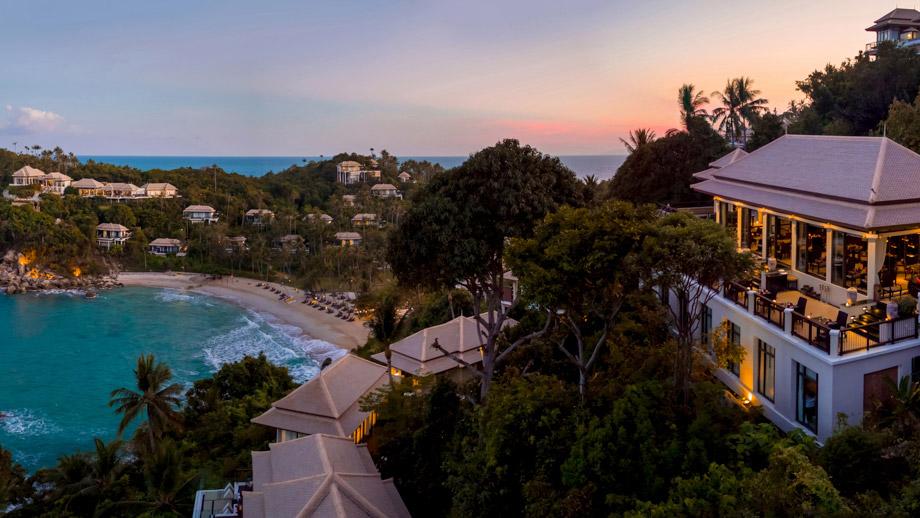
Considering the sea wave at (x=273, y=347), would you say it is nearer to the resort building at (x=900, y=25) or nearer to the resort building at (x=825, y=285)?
the resort building at (x=825, y=285)

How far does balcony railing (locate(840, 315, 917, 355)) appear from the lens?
384 inches

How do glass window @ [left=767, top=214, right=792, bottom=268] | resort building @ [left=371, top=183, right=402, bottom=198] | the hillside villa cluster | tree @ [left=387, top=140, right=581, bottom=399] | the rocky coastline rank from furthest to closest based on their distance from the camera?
resort building @ [left=371, top=183, right=402, bottom=198], the hillside villa cluster, the rocky coastline, glass window @ [left=767, top=214, right=792, bottom=268], tree @ [left=387, top=140, right=581, bottom=399]

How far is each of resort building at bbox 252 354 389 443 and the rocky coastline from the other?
40727 millimetres

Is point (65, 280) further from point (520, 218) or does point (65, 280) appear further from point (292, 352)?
point (520, 218)

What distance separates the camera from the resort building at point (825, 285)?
9.85 meters

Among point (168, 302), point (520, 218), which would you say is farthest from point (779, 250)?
point (168, 302)

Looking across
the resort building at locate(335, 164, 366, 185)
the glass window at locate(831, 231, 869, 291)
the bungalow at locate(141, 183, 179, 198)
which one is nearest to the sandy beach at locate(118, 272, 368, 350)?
the bungalow at locate(141, 183, 179, 198)

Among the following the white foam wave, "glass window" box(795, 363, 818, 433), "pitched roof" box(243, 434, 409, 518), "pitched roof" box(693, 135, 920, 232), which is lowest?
the white foam wave

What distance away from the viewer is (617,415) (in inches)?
386

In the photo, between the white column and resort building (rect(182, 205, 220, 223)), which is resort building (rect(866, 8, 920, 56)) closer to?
the white column

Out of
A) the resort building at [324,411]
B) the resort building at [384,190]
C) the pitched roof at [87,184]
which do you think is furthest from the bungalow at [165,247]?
the resort building at [324,411]

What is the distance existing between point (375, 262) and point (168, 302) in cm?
1504

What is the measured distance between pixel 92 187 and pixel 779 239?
7471 cm

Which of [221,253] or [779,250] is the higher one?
[779,250]
